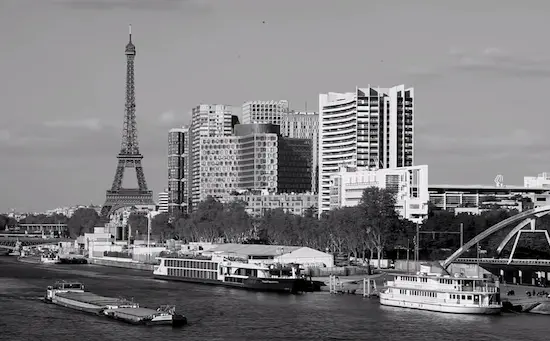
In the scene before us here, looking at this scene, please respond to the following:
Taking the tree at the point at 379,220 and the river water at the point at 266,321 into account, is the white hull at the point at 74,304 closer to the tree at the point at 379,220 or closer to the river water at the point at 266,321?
the river water at the point at 266,321

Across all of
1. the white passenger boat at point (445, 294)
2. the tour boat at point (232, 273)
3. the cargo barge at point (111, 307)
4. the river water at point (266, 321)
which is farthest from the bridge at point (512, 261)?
the cargo barge at point (111, 307)

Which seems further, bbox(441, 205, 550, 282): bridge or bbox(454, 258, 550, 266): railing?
bbox(454, 258, 550, 266): railing

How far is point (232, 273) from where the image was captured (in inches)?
5285

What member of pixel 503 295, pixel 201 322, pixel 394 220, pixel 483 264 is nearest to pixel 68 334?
pixel 201 322

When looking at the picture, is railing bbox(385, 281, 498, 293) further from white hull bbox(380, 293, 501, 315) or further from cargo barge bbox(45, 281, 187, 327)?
cargo barge bbox(45, 281, 187, 327)

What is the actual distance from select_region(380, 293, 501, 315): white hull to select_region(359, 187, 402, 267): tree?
52583mm

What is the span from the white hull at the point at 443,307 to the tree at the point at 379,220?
5258cm

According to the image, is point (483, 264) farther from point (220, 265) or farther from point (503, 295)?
point (220, 265)

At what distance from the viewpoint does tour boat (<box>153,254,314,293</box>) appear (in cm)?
12425

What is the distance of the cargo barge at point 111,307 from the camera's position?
293 ft

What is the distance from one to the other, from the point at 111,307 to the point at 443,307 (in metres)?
32.1

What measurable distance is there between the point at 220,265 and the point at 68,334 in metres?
55.1

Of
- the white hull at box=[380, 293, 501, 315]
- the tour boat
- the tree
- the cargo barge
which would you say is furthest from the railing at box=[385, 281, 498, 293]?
the tree

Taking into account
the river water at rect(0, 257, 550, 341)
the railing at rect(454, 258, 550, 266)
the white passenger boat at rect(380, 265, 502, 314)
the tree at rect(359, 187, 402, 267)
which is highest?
the tree at rect(359, 187, 402, 267)
